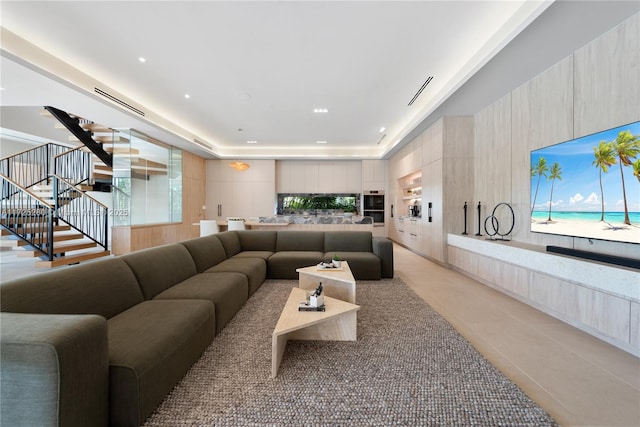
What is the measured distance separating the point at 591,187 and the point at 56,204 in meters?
8.77

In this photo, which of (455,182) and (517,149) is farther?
(455,182)

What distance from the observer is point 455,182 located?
4.67 meters

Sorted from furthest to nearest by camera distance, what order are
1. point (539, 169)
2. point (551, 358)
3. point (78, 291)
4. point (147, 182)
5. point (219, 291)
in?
point (147, 182)
point (539, 169)
point (219, 291)
point (551, 358)
point (78, 291)

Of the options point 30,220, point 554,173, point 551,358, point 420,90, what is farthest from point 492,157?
point 30,220

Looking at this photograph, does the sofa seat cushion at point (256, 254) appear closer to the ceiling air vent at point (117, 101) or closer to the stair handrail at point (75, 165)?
the ceiling air vent at point (117, 101)

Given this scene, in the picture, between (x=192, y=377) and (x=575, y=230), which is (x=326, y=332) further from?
(x=575, y=230)

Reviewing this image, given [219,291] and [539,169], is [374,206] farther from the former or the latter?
[219,291]

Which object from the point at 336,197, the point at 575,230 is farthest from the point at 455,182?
the point at 336,197

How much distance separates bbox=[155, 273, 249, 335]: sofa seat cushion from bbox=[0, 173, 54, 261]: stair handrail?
4156 millimetres

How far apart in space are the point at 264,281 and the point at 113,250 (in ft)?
12.6

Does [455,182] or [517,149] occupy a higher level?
[517,149]

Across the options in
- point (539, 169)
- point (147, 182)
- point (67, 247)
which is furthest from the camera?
point (147, 182)

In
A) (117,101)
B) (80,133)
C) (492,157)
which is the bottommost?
(492,157)

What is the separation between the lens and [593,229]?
240 cm
